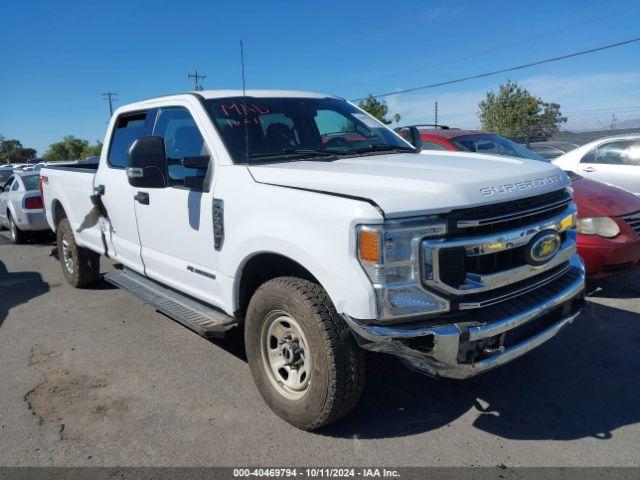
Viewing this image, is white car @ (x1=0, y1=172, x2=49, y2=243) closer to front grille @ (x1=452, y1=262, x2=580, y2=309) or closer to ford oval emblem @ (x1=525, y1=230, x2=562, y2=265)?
front grille @ (x1=452, y1=262, x2=580, y2=309)

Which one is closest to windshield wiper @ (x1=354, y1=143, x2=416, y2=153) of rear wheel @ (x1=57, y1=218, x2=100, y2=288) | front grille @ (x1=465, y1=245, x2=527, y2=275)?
front grille @ (x1=465, y1=245, x2=527, y2=275)

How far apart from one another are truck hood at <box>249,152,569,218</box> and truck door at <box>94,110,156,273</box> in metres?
1.75

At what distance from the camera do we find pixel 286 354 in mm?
3043

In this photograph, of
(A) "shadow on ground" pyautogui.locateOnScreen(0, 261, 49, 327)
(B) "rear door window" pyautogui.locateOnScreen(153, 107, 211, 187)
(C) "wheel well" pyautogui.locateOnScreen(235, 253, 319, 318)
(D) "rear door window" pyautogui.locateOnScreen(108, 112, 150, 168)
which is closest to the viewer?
(C) "wheel well" pyautogui.locateOnScreen(235, 253, 319, 318)

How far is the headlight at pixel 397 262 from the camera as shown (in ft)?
7.97

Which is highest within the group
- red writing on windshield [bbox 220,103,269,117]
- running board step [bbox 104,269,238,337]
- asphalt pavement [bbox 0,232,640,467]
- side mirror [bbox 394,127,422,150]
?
red writing on windshield [bbox 220,103,269,117]

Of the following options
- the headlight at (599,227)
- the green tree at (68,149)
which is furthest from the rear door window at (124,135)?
the green tree at (68,149)

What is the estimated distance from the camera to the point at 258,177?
311 cm

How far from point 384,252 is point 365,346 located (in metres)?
0.49

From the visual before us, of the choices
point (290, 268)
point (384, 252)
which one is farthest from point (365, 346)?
point (290, 268)

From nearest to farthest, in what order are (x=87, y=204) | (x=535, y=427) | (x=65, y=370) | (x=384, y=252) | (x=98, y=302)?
(x=384, y=252) → (x=535, y=427) → (x=65, y=370) → (x=87, y=204) → (x=98, y=302)

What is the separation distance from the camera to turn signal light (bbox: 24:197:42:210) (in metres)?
9.93

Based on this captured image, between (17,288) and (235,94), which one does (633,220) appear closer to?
(235,94)

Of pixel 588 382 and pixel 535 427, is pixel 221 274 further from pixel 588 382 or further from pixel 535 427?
pixel 588 382
